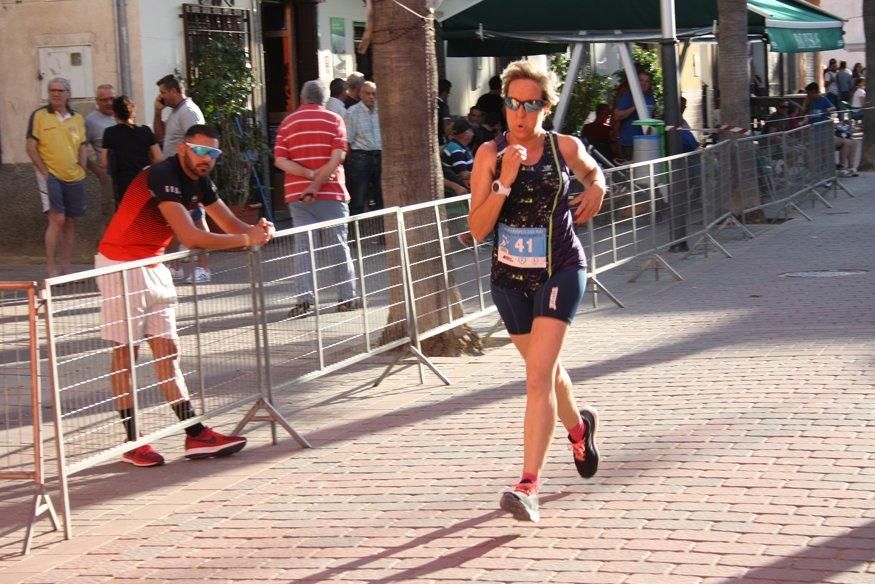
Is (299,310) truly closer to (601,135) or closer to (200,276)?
(200,276)

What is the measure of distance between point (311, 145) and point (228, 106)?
451 cm

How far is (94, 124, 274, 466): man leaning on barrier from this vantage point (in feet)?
22.8

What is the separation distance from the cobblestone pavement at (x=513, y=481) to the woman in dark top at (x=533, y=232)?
459 mm

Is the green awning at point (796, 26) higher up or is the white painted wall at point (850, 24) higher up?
the white painted wall at point (850, 24)

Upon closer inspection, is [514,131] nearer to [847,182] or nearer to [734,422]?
[734,422]

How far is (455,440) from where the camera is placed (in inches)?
309

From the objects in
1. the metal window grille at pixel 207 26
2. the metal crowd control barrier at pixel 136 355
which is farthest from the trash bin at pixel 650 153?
the metal crowd control barrier at pixel 136 355

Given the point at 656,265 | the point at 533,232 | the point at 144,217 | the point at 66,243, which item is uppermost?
the point at 144,217

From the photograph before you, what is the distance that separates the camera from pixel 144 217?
7.51 m

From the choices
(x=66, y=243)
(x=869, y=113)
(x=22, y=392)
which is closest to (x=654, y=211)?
(x=66, y=243)

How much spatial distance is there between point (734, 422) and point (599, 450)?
2.83ft

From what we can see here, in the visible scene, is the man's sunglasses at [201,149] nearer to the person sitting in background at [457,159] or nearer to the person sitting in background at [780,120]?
the person sitting in background at [457,159]

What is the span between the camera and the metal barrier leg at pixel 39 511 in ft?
20.0

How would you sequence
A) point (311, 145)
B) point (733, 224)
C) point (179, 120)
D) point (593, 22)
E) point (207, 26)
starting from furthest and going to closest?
1. point (593, 22)
2. point (733, 224)
3. point (207, 26)
4. point (179, 120)
5. point (311, 145)
